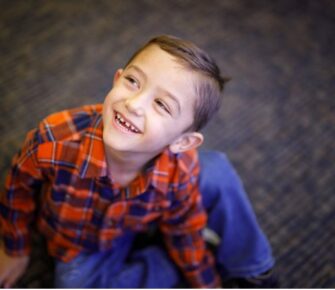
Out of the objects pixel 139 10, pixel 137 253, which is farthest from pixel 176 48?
pixel 139 10

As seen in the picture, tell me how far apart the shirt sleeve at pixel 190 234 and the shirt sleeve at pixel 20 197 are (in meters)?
0.28

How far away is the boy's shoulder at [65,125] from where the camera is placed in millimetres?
710

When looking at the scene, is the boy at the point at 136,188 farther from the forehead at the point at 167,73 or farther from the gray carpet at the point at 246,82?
the gray carpet at the point at 246,82

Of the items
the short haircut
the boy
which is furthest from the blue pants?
the short haircut

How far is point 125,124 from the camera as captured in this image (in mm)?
633

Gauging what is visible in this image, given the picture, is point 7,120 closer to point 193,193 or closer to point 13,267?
point 13,267

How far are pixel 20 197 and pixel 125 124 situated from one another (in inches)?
13.0

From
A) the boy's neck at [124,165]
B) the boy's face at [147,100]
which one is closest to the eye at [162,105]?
the boy's face at [147,100]

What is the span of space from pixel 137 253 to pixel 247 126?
0.55m

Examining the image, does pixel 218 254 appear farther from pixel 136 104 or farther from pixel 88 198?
pixel 136 104

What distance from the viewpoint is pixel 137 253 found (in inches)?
39.1

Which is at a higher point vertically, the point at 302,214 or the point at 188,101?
the point at 188,101

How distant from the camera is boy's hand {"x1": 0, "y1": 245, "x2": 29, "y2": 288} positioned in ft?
3.01

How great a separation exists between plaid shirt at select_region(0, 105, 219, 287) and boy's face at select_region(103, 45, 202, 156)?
0.29 feet
